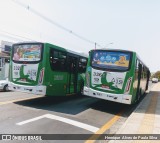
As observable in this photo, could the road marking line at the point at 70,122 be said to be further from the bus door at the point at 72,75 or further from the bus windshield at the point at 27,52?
the bus door at the point at 72,75

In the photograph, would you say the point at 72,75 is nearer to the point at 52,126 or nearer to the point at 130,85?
the point at 130,85

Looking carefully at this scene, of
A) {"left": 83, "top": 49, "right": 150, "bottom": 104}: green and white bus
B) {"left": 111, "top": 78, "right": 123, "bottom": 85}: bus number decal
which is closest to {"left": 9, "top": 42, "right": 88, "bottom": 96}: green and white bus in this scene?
{"left": 83, "top": 49, "right": 150, "bottom": 104}: green and white bus

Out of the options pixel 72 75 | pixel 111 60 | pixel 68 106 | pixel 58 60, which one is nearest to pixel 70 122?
pixel 68 106

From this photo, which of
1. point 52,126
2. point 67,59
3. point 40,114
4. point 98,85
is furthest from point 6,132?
point 67,59

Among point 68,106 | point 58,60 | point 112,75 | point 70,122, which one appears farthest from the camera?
point 58,60

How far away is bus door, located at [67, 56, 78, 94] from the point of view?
13.0 meters

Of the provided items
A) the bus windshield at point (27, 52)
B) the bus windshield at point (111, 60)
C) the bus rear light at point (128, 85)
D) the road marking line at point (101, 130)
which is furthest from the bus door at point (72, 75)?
the road marking line at point (101, 130)

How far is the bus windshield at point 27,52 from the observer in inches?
413

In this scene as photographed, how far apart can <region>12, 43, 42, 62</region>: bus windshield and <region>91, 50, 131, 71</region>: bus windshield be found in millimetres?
2827

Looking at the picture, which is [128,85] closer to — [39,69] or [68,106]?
[68,106]

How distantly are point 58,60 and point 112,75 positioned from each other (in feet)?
10.3

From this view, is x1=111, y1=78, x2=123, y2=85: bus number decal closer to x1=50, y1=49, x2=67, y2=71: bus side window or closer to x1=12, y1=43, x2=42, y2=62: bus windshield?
x1=50, y1=49, x2=67, y2=71: bus side window

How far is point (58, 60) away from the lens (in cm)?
1159

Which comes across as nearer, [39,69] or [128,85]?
[128,85]
